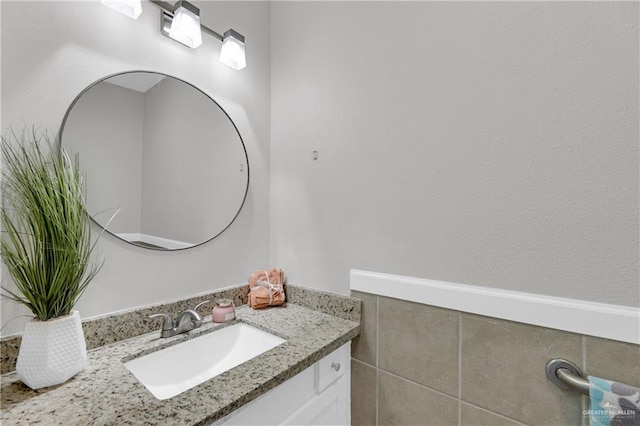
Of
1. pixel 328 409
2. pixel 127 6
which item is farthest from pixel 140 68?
pixel 328 409

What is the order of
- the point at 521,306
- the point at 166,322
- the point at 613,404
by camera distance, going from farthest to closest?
the point at 166,322
the point at 521,306
the point at 613,404

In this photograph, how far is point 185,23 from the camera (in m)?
1.04

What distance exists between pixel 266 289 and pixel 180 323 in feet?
1.29

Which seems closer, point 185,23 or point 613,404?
point 613,404

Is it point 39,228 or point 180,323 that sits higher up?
point 39,228

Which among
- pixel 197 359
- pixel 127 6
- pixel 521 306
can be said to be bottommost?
pixel 197 359

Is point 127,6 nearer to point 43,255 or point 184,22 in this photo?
point 184,22

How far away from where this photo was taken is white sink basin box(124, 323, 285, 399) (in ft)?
2.93

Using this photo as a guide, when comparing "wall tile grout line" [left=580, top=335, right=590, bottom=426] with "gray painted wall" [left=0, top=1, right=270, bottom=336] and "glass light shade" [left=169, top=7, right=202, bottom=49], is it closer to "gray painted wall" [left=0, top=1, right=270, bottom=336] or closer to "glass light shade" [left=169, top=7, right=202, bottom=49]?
"gray painted wall" [left=0, top=1, right=270, bottom=336]

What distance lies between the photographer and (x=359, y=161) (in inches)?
45.5

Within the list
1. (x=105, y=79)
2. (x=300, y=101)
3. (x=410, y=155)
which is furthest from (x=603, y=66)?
(x=105, y=79)

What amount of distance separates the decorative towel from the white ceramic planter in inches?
52.2

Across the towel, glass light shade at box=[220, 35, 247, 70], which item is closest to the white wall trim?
the towel

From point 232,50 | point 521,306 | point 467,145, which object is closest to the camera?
point 521,306
